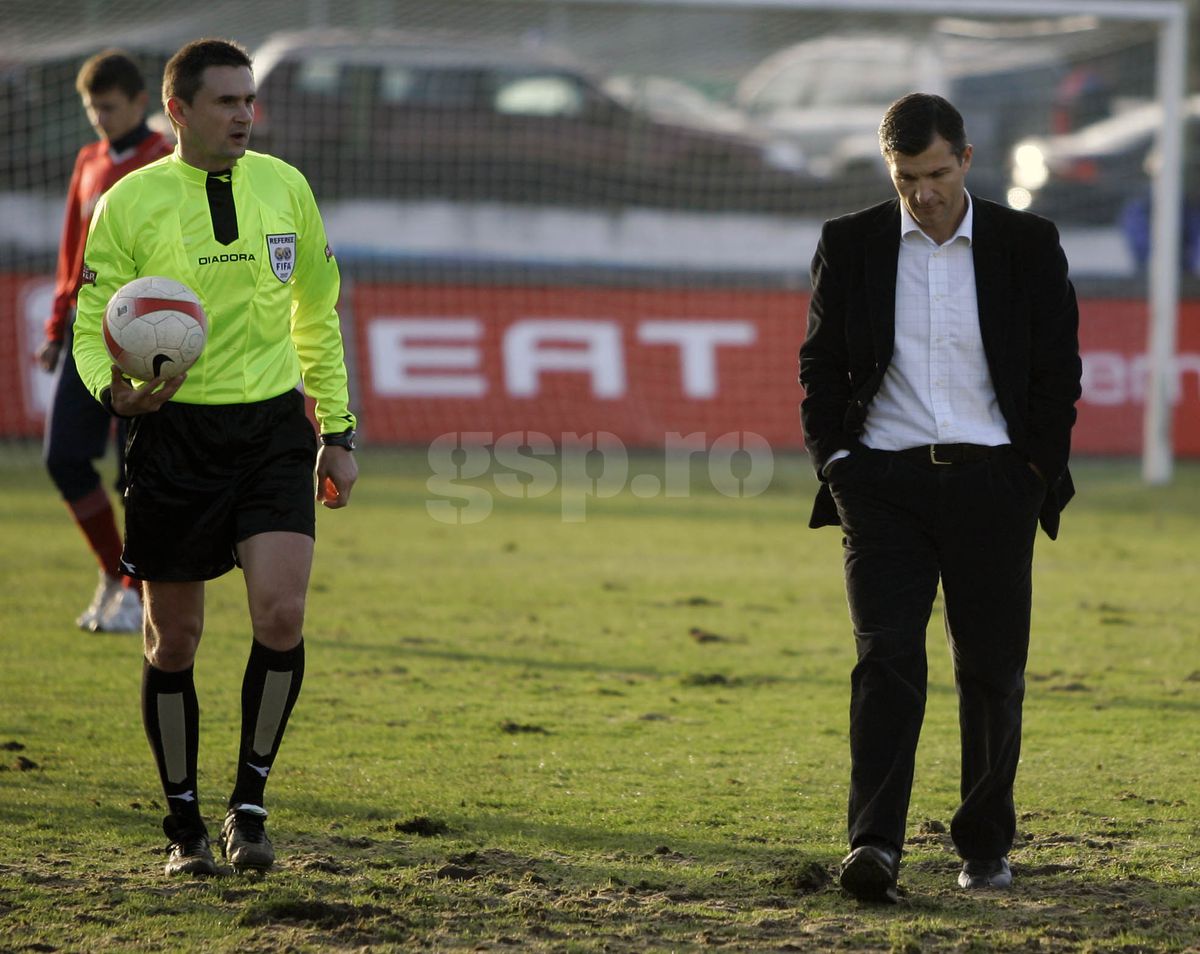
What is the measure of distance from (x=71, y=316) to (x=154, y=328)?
3844mm

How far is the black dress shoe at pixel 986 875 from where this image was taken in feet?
14.3

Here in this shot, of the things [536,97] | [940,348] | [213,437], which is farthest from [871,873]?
[536,97]

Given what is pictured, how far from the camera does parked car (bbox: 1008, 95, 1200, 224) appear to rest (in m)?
16.8

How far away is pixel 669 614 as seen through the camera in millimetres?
8781

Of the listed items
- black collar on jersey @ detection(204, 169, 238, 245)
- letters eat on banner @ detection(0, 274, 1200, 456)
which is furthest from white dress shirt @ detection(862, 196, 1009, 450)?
letters eat on banner @ detection(0, 274, 1200, 456)

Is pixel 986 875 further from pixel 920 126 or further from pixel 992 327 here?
pixel 920 126

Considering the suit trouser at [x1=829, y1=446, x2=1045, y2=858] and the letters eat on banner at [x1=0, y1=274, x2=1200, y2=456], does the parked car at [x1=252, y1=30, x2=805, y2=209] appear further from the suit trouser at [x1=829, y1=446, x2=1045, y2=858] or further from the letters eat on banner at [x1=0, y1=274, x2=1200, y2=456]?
the suit trouser at [x1=829, y1=446, x2=1045, y2=858]

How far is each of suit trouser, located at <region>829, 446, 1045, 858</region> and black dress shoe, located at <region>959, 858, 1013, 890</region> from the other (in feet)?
0.08

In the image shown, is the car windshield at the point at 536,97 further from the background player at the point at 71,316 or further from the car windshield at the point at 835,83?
the background player at the point at 71,316

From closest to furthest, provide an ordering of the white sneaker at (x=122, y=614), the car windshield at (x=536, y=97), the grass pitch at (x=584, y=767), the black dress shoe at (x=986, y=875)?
1. the grass pitch at (x=584, y=767)
2. the black dress shoe at (x=986, y=875)
3. the white sneaker at (x=122, y=614)
4. the car windshield at (x=536, y=97)

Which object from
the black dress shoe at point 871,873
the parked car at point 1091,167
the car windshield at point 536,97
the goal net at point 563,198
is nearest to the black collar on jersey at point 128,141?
the black dress shoe at point 871,873

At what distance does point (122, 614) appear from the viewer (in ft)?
26.2

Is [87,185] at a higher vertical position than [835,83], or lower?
lower

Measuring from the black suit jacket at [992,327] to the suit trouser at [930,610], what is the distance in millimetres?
92
